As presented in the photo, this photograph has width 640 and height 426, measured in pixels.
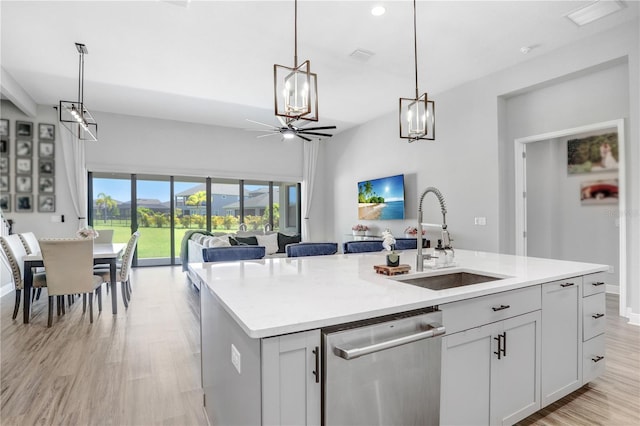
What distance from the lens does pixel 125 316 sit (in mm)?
3816

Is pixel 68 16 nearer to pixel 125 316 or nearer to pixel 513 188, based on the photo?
pixel 125 316

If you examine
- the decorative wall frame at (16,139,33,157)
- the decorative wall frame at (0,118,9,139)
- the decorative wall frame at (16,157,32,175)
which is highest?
the decorative wall frame at (0,118,9,139)

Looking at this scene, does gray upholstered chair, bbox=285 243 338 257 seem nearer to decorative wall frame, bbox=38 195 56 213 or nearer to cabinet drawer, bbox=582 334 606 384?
cabinet drawer, bbox=582 334 606 384

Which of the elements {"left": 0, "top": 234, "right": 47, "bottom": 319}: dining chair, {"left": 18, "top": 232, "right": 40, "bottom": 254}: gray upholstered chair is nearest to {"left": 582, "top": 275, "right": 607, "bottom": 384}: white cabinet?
{"left": 0, "top": 234, "right": 47, "bottom": 319}: dining chair

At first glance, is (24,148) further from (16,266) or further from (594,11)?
(594,11)

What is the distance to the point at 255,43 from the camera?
396cm

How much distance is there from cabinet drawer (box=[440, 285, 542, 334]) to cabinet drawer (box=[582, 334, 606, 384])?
0.67m

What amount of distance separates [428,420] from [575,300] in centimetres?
129

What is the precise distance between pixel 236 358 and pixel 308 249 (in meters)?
2.07

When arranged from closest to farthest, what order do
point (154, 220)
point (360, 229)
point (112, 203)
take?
point (112, 203) → point (360, 229) → point (154, 220)

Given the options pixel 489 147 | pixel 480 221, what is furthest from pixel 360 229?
pixel 489 147

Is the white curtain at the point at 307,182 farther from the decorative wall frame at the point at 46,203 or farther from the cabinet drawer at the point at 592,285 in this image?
the cabinet drawer at the point at 592,285

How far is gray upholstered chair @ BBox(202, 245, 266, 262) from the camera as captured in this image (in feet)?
10.2

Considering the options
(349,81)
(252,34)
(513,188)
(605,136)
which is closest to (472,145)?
(513,188)
